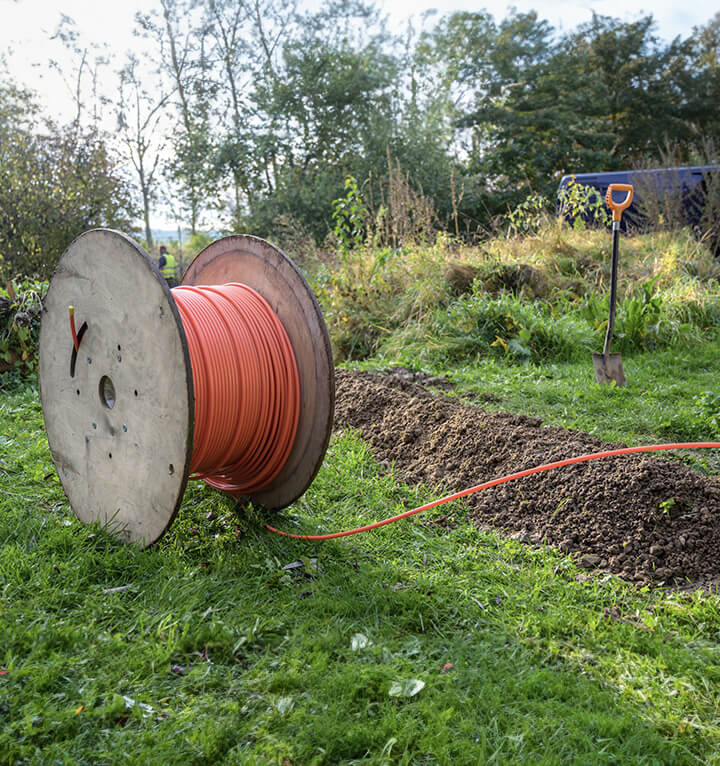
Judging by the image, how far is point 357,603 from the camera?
238cm

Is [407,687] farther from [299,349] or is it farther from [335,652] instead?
[299,349]

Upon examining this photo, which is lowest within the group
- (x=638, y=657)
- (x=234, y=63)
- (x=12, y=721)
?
(x=638, y=657)

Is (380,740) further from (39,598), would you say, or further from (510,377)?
(510,377)

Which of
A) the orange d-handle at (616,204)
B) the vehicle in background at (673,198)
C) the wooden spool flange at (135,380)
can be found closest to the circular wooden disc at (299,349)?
the wooden spool flange at (135,380)

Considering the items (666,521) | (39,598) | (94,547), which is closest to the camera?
(39,598)

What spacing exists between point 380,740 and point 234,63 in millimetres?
22837

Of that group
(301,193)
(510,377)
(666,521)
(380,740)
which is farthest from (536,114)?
(380,740)

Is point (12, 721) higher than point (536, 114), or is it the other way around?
point (536, 114)

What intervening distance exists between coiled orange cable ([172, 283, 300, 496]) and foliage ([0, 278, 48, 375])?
3.80 meters

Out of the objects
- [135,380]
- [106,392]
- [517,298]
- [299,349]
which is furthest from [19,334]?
[517,298]

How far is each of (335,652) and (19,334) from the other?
17.5 feet

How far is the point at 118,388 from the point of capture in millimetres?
2709

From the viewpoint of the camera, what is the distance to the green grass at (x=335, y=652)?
1716mm

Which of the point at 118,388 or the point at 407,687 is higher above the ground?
the point at 118,388
